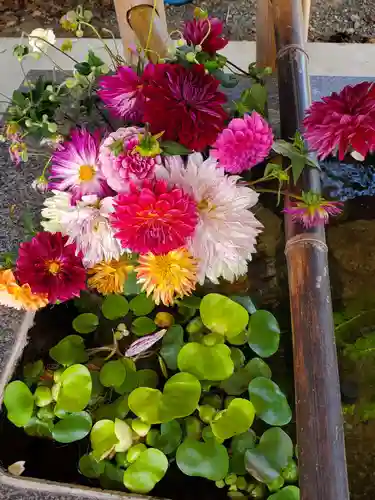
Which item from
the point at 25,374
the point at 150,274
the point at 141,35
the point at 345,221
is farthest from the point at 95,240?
the point at 345,221

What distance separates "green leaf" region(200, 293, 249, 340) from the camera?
96 centimetres

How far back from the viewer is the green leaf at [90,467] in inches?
35.0

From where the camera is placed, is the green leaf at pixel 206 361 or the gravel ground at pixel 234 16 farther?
the gravel ground at pixel 234 16

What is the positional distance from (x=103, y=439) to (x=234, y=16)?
1.50 metres

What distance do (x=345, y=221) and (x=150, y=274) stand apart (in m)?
0.50

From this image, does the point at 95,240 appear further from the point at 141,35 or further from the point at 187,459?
the point at 141,35

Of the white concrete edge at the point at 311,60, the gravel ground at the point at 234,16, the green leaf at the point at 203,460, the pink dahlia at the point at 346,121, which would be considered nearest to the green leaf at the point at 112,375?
the green leaf at the point at 203,460

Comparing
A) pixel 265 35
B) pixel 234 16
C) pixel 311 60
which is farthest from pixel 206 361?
pixel 234 16

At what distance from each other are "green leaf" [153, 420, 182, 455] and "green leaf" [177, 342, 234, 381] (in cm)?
9

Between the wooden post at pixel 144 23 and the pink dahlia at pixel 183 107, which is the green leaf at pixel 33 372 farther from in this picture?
the wooden post at pixel 144 23

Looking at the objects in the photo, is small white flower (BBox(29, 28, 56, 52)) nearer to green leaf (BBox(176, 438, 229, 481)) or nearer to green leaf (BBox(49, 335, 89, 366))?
green leaf (BBox(49, 335, 89, 366))

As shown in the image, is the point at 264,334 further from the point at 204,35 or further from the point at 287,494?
the point at 204,35

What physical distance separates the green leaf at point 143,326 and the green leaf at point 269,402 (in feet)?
0.65

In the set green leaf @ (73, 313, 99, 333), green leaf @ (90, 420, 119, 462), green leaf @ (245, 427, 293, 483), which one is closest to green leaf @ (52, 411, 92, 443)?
green leaf @ (90, 420, 119, 462)
